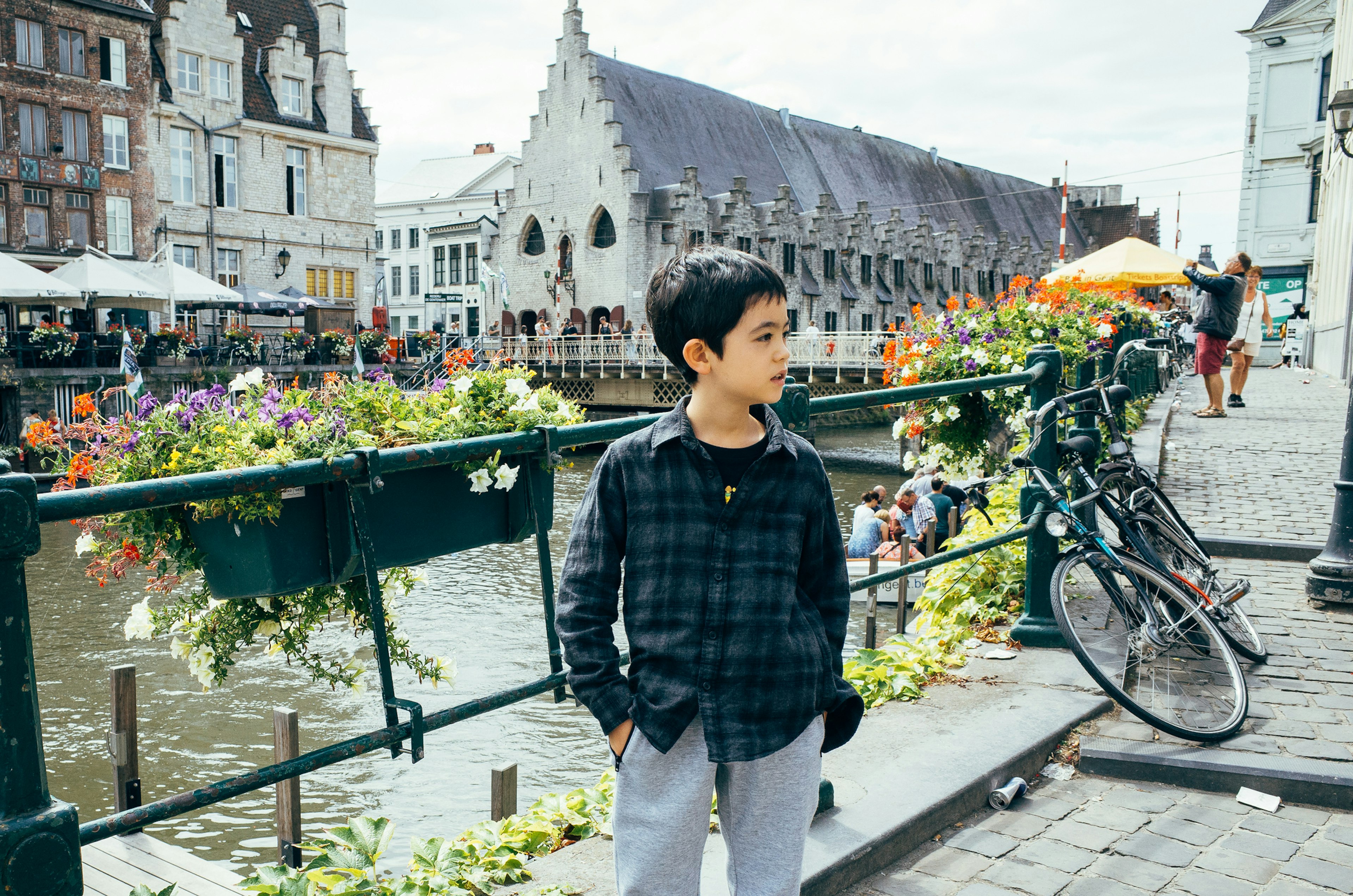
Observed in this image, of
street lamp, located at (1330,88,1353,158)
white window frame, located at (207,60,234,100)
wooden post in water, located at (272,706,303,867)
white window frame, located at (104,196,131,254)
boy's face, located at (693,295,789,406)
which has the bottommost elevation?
wooden post in water, located at (272,706,303,867)

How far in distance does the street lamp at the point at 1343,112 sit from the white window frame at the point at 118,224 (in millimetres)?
32014

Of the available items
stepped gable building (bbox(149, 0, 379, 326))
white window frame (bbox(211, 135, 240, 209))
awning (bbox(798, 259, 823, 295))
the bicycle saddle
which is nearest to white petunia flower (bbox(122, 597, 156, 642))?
the bicycle saddle

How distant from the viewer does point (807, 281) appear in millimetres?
51750

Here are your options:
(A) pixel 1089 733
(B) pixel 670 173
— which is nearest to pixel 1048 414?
(A) pixel 1089 733

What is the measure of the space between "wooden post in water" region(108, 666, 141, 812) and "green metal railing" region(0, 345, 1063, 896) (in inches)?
117

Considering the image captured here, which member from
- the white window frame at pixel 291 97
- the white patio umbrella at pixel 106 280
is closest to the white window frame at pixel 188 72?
the white window frame at pixel 291 97

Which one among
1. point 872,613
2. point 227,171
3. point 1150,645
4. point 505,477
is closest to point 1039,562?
point 1150,645

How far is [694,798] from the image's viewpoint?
201cm

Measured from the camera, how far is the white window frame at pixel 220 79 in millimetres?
36438

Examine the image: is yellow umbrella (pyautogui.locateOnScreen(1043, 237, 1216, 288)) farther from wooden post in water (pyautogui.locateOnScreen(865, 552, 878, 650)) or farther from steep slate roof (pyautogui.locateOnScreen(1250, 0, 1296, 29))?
steep slate roof (pyautogui.locateOnScreen(1250, 0, 1296, 29))

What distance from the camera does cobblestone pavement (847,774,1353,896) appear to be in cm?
295

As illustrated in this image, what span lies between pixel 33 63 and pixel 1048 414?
3360cm

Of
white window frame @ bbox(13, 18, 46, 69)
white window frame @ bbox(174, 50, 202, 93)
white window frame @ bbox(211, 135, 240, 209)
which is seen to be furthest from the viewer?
white window frame @ bbox(211, 135, 240, 209)

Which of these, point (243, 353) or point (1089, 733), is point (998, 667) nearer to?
point (1089, 733)
